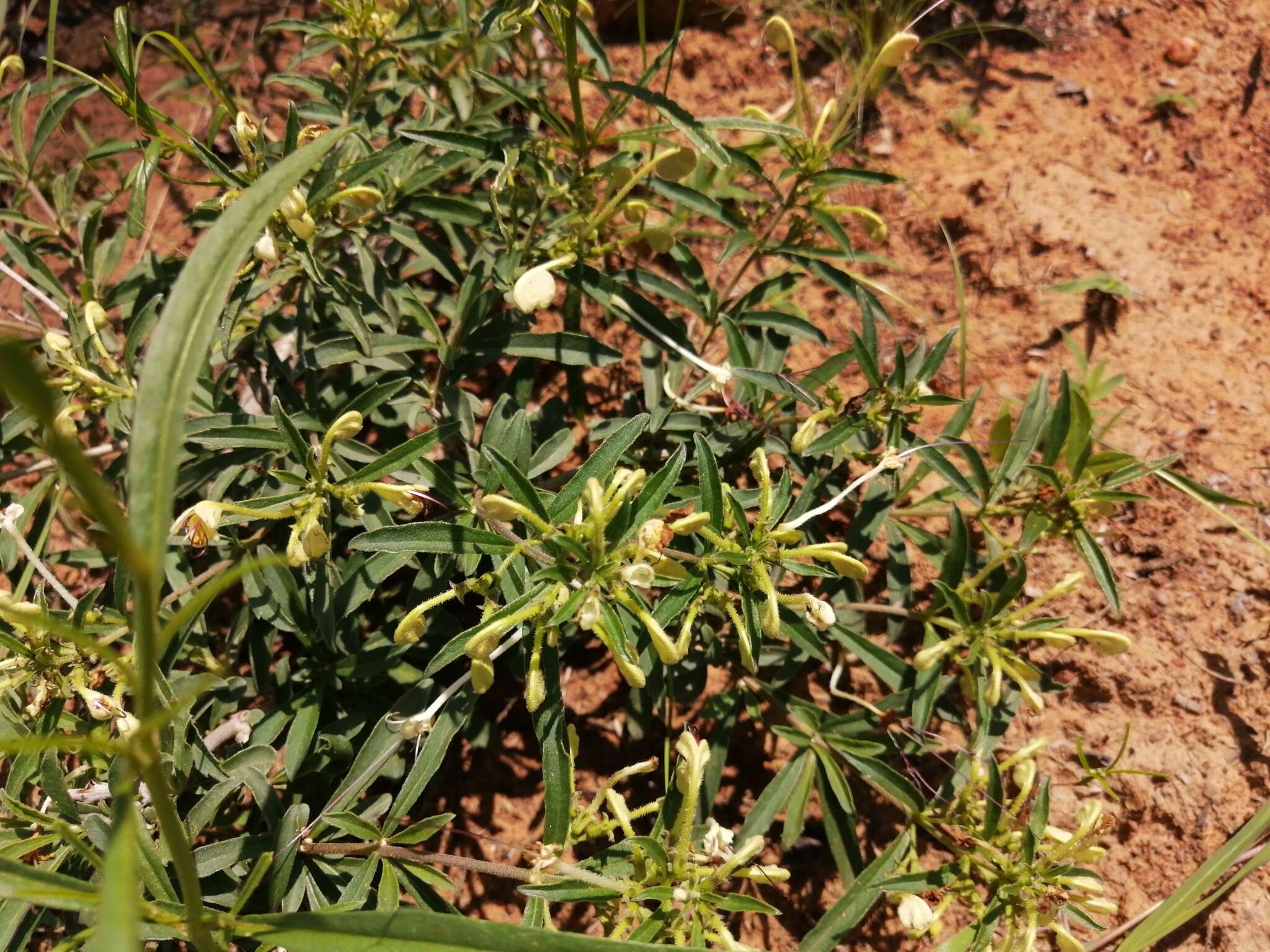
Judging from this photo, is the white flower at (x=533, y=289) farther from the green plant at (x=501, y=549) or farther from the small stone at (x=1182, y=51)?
the small stone at (x=1182, y=51)

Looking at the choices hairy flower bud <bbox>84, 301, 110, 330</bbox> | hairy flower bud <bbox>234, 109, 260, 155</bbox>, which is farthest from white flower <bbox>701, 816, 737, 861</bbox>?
hairy flower bud <bbox>84, 301, 110, 330</bbox>

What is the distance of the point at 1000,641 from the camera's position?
222 cm

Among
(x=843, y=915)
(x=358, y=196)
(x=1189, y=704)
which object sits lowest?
(x=843, y=915)

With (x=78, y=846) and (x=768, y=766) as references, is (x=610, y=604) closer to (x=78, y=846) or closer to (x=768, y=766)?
(x=78, y=846)

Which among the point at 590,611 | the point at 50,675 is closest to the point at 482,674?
the point at 590,611

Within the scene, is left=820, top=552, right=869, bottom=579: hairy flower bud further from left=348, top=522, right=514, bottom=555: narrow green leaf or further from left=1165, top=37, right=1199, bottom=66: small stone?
left=1165, top=37, right=1199, bottom=66: small stone

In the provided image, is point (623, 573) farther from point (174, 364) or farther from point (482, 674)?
point (174, 364)

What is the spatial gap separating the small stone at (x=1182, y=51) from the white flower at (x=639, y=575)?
12.2 feet

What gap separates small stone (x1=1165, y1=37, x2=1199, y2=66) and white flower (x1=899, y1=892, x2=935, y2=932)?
3684mm

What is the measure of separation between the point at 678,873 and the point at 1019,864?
2.76 feet

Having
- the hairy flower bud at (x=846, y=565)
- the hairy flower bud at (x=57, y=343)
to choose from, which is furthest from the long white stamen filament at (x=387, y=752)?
the hairy flower bud at (x=57, y=343)

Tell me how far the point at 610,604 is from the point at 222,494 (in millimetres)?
1253

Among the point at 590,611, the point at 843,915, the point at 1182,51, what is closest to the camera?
the point at 590,611

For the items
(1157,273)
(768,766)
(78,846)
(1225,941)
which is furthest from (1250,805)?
(78,846)
